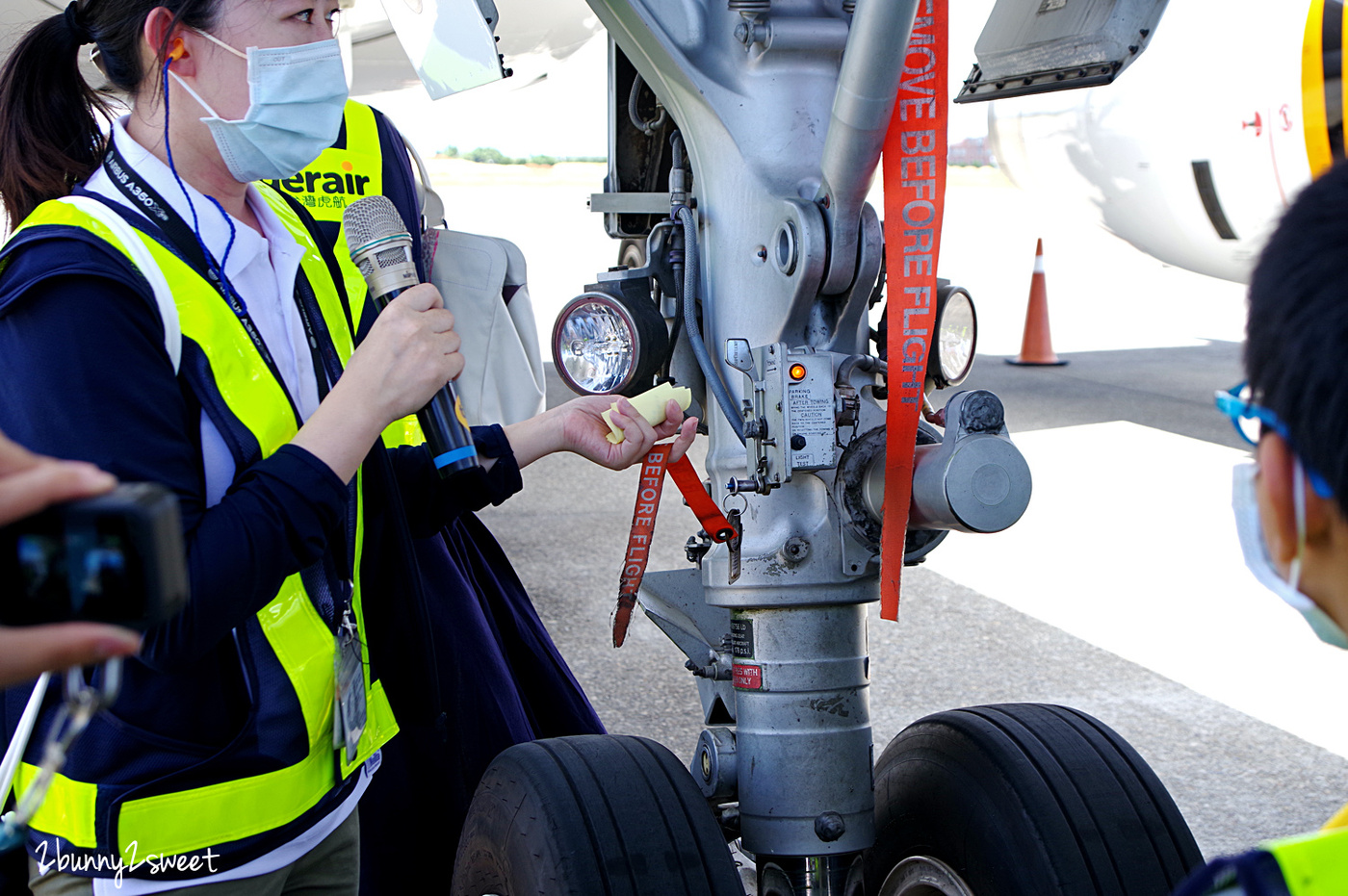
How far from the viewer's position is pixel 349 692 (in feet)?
5.01

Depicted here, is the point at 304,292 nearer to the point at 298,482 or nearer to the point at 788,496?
the point at 298,482

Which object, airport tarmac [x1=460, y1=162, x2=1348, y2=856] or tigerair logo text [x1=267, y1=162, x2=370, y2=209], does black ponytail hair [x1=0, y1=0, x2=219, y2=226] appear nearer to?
tigerair logo text [x1=267, y1=162, x2=370, y2=209]

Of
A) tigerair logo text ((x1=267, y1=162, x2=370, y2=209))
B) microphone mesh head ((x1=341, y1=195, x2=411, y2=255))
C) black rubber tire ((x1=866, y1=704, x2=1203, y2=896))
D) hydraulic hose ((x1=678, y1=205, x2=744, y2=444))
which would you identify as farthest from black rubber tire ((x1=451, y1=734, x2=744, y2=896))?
tigerair logo text ((x1=267, y1=162, x2=370, y2=209))

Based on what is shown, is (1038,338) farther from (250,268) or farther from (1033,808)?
(250,268)

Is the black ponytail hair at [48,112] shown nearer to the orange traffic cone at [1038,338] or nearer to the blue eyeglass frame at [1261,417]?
the blue eyeglass frame at [1261,417]

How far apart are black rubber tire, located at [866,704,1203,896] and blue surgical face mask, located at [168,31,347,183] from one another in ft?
4.24

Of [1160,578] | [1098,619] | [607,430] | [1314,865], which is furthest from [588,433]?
[1160,578]

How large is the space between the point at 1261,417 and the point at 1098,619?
4082 mm

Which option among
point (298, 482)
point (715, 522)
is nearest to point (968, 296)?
point (715, 522)

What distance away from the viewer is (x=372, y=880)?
258 centimetres

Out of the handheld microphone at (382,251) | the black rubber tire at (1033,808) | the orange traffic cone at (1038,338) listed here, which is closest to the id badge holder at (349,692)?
the handheld microphone at (382,251)

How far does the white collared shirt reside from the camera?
1.38 m

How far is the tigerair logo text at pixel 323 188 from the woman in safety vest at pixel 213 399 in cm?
112

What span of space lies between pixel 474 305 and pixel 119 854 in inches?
83.1
